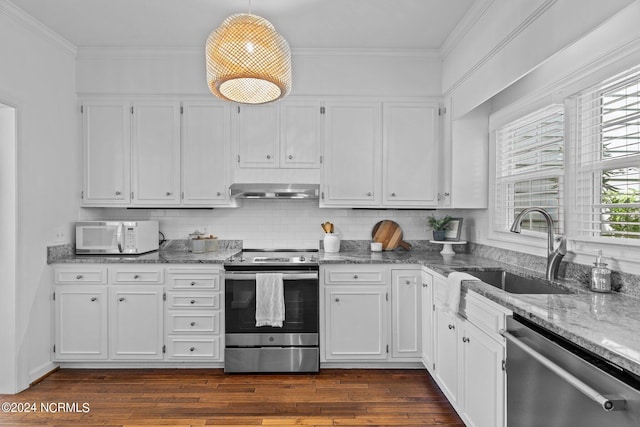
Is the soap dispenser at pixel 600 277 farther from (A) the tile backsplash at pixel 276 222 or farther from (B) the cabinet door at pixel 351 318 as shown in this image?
(A) the tile backsplash at pixel 276 222

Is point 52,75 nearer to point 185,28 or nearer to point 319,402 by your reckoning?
point 185,28

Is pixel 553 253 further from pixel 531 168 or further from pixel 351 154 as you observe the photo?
pixel 351 154

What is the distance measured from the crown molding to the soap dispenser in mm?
4038

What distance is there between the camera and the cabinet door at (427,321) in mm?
2938

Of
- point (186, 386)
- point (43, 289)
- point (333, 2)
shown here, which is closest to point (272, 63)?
point (333, 2)

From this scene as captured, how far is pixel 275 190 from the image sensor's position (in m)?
3.40

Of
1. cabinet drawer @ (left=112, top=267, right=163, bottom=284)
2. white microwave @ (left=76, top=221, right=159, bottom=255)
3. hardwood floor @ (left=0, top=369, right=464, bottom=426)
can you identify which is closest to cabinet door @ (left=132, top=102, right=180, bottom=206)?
white microwave @ (left=76, top=221, right=159, bottom=255)

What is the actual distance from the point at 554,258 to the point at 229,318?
7.64 ft

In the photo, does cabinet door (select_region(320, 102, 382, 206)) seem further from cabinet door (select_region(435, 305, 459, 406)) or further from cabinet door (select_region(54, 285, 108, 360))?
cabinet door (select_region(54, 285, 108, 360))

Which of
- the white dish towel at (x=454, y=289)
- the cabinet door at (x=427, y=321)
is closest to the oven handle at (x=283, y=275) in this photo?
the cabinet door at (x=427, y=321)

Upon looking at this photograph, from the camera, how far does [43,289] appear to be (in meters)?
3.08

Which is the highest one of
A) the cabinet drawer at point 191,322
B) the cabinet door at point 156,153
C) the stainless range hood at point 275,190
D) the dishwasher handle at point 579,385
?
the cabinet door at point 156,153

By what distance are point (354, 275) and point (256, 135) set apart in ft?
5.01

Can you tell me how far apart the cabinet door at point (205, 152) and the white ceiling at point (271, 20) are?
0.60 meters
